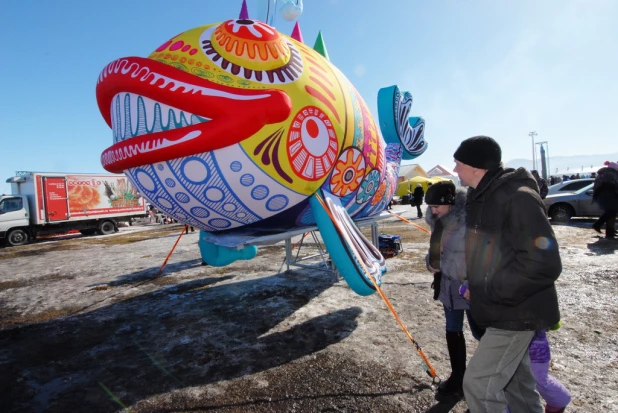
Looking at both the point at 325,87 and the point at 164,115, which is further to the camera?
the point at 325,87

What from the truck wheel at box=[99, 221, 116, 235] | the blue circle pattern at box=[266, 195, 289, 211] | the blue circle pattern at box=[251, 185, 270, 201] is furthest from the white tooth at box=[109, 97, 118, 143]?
the truck wheel at box=[99, 221, 116, 235]

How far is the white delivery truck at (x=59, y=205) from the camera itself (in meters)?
13.4

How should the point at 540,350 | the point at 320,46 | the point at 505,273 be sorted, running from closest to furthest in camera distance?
the point at 505,273, the point at 540,350, the point at 320,46

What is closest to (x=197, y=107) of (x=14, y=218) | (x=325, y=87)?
(x=325, y=87)

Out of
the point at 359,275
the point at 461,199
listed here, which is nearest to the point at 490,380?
the point at 461,199

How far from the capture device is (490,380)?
5.27 feet

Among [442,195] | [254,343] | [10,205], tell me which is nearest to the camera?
[442,195]

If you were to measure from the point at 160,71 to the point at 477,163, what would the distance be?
2366 millimetres

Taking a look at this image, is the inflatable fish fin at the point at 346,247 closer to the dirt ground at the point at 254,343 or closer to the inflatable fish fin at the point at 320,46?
the dirt ground at the point at 254,343

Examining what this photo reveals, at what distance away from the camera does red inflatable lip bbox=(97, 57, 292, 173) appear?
2.63 metres

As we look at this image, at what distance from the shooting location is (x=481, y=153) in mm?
1703

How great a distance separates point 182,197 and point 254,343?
153 cm

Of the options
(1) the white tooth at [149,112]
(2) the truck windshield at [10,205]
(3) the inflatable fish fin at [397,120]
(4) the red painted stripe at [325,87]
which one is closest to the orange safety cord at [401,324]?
(4) the red painted stripe at [325,87]

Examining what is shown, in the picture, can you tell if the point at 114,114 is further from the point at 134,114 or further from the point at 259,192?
the point at 259,192
